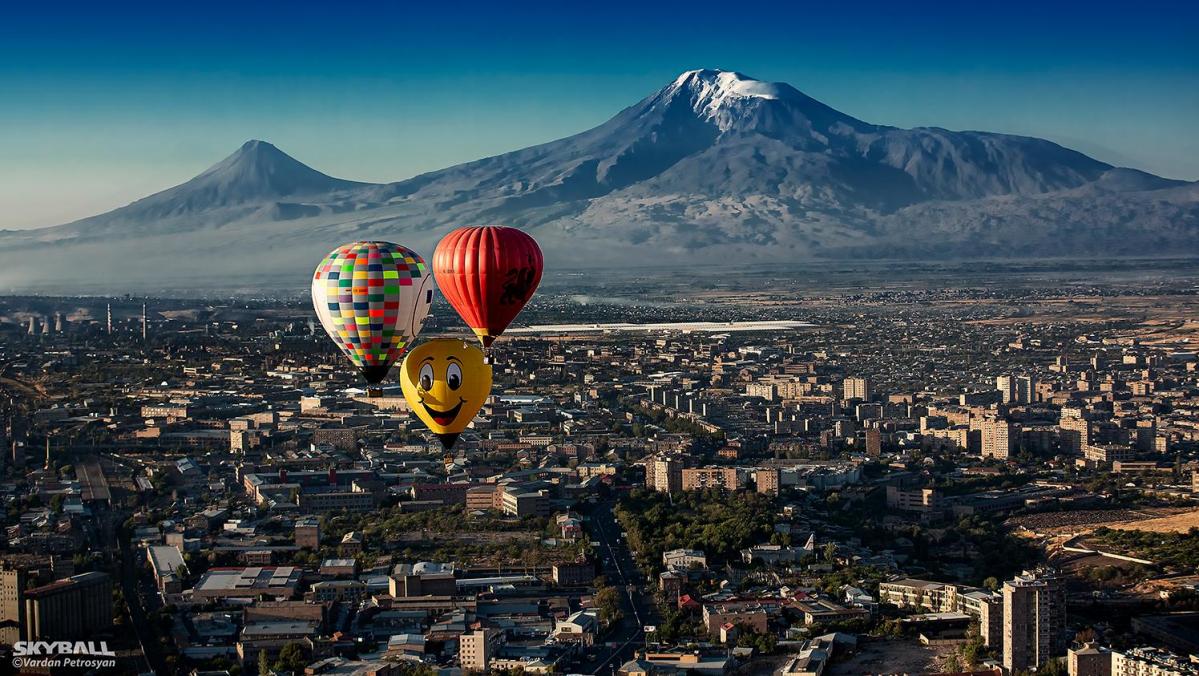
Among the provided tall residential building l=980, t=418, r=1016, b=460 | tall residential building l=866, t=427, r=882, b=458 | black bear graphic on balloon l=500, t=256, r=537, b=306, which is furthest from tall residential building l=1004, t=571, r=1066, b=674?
tall residential building l=980, t=418, r=1016, b=460

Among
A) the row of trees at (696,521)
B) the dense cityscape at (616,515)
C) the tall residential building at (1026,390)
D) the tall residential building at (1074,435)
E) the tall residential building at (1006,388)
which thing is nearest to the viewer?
the dense cityscape at (616,515)

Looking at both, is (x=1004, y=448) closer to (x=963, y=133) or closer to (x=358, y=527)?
(x=358, y=527)

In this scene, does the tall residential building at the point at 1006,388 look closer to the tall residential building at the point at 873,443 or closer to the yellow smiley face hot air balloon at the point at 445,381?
the tall residential building at the point at 873,443

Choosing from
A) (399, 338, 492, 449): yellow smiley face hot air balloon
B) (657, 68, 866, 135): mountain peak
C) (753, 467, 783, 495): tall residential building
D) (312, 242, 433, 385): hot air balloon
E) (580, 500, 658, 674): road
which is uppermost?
(657, 68, 866, 135): mountain peak

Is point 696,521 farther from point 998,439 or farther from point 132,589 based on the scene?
point 998,439

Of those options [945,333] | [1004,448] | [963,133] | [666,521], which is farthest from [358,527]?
[963,133]

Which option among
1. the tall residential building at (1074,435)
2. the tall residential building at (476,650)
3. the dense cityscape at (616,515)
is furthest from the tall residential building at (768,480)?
the tall residential building at (476,650)

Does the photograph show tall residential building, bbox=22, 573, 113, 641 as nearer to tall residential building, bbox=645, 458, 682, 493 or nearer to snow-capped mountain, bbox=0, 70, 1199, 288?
tall residential building, bbox=645, 458, 682, 493
